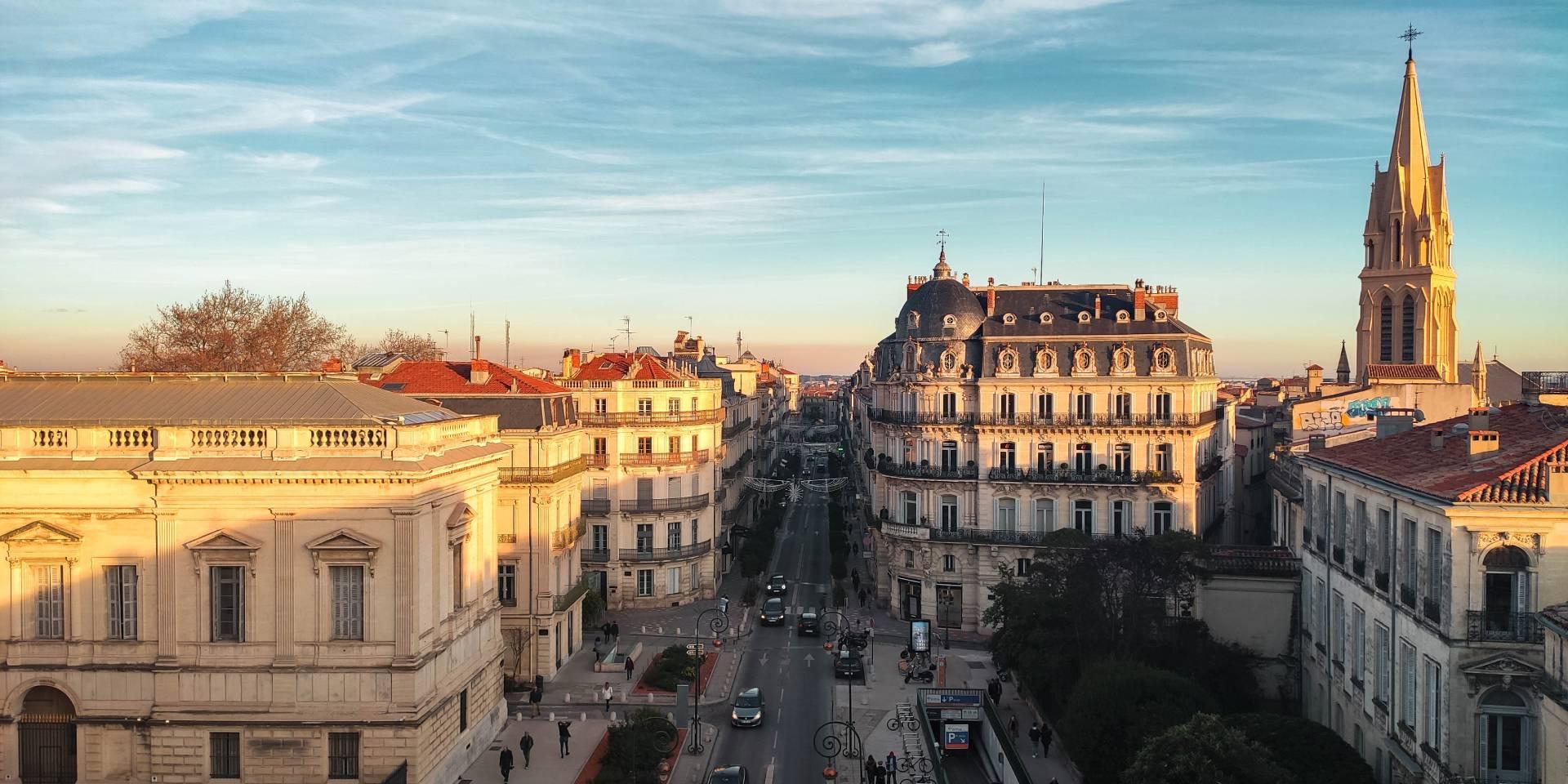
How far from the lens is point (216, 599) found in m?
29.4

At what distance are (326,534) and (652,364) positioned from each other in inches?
1244

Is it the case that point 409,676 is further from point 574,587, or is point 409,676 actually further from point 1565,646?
point 1565,646

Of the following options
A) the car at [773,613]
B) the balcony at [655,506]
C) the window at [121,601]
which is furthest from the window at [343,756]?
the balcony at [655,506]

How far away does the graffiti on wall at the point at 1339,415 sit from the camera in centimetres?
5875

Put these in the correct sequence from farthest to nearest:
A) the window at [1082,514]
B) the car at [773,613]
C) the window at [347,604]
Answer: the car at [773,613]
the window at [1082,514]
the window at [347,604]

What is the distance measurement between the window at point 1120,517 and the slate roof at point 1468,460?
1599 cm

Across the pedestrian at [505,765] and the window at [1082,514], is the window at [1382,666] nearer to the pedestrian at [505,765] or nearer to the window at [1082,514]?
the window at [1082,514]

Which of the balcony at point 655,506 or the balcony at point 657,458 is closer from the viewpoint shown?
the balcony at point 655,506

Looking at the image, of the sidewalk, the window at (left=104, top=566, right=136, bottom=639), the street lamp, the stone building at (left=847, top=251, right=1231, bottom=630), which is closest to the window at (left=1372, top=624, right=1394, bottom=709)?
the street lamp

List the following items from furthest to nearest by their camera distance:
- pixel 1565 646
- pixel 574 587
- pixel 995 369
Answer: pixel 995 369
pixel 574 587
pixel 1565 646

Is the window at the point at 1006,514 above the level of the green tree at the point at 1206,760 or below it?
above

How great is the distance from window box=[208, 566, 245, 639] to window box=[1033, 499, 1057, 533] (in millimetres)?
35286

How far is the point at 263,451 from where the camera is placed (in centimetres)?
2930

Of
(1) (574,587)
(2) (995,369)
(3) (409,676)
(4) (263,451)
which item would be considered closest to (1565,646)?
(3) (409,676)
